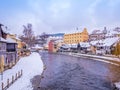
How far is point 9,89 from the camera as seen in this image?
27.1 m

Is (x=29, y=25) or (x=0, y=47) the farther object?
(x=29, y=25)

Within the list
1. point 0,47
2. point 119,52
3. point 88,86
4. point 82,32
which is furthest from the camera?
point 82,32

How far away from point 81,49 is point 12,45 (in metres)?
90.5

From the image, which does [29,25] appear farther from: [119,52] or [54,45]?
[119,52]

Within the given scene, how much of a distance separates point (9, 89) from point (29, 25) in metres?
115

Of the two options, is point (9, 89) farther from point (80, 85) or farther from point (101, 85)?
point (101, 85)

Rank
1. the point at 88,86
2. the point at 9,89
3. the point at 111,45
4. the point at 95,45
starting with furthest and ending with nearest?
the point at 95,45 → the point at 111,45 → the point at 88,86 → the point at 9,89

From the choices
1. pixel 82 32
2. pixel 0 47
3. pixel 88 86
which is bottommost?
pixel 88 86

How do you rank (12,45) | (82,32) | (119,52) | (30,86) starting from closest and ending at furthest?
(30,86) → (12,45) → (119,52) → (82,32)

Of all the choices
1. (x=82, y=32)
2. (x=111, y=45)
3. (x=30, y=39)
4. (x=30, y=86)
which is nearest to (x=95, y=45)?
(x=111, y=45)

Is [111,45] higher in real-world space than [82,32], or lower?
lower

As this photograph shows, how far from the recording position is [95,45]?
123 m

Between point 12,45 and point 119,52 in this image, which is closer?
point 12,45

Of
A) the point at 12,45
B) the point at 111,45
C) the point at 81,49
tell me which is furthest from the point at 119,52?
the point at 81,49
